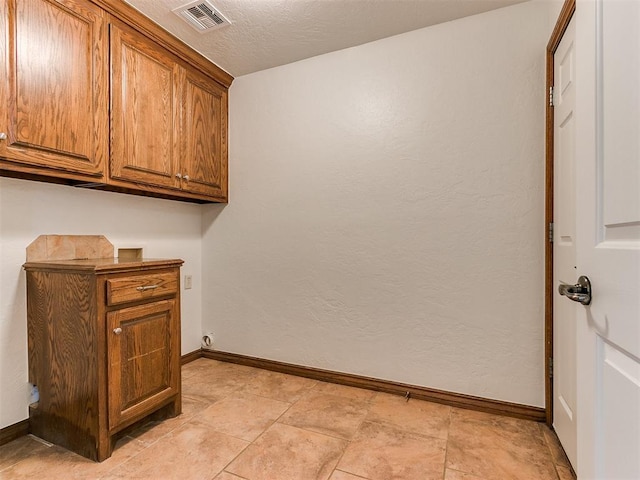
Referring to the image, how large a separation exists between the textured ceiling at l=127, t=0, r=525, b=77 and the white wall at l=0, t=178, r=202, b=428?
1160mm

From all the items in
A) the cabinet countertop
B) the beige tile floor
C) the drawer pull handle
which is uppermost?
the cabinet countertop

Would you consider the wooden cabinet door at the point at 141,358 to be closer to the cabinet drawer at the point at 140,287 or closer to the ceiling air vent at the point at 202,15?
the cabinet drawer at the point at 140,287

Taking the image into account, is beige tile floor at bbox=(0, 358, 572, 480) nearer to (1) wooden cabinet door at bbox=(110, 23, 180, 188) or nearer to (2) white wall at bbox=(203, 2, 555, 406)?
(2) white wall at bbox=(203, 2, 555, 406)

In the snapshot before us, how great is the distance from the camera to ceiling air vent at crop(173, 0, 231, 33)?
188 centimetres

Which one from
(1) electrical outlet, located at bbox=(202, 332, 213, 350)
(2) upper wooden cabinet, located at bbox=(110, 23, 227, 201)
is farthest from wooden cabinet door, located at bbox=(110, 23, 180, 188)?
(1) electrical outlet, located at bbox=(202, 332, 213, 350)

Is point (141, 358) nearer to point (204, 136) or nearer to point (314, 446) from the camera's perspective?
point (314, 446)

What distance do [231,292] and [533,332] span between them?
2.12 m

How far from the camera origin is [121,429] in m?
1.60

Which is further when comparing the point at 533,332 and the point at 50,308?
the point at 533,332

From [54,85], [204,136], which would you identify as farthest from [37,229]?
[204,136]

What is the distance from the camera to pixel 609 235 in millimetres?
712

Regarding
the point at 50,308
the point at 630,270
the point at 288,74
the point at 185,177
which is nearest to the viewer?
the point at 630,270

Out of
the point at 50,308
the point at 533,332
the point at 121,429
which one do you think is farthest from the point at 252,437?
the point at 533,332

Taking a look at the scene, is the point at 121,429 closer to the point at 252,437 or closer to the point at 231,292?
the point at 252,437
